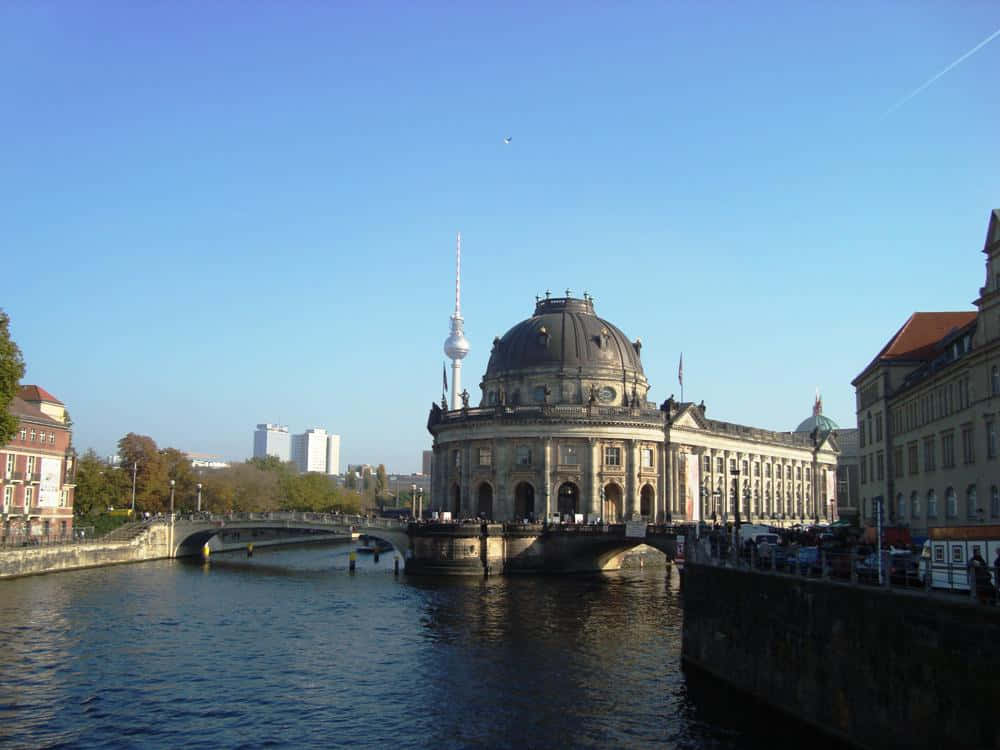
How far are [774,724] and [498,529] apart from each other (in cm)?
6182

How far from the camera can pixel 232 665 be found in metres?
46.5

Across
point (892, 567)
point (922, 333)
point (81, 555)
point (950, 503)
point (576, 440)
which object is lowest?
point (81, 555)

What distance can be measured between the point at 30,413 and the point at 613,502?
64932 millimetres

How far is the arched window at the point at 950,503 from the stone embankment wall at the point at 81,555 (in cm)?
7042

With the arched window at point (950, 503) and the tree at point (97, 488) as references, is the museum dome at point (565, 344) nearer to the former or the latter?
the tree at point (97, 488)

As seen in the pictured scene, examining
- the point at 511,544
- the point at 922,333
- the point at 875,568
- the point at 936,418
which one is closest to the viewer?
the point at 875,568

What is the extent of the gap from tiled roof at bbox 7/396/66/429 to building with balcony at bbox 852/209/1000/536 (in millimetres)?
80977

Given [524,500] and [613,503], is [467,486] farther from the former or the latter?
[613,503]

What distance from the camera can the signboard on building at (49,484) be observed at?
10069cm

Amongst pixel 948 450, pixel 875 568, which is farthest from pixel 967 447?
pixel 875 568

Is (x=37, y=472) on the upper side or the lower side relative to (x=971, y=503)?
upper

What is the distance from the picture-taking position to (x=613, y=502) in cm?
11256

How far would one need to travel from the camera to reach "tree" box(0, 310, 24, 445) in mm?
67625

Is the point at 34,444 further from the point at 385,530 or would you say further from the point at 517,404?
the point at 517,404
